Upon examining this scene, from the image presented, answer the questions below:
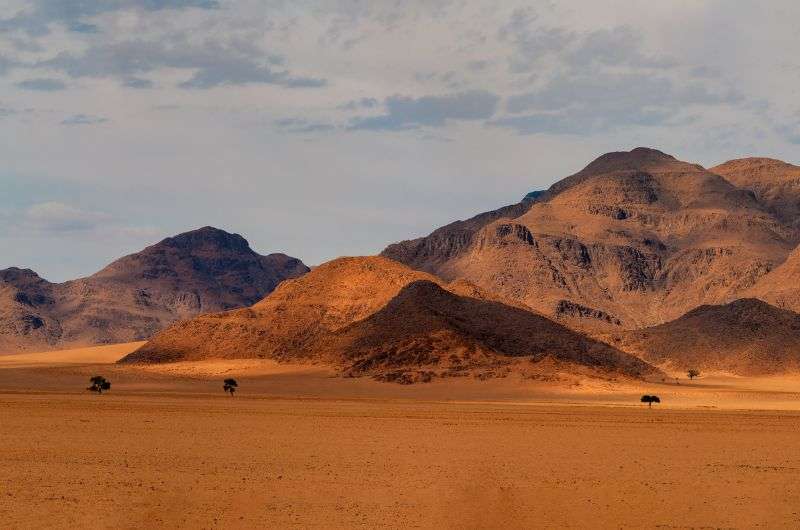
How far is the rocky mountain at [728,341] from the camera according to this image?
13925 centimetres

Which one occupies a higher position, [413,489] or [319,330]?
[319,330]

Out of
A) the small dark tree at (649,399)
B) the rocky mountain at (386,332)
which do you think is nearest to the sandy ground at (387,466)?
the small dark tree at (649,399)

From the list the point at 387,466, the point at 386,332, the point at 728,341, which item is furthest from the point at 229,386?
the point at 728,341

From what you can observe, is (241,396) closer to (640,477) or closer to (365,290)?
(640,477)

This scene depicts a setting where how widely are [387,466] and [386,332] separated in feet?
245

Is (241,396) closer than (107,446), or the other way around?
(107,446)

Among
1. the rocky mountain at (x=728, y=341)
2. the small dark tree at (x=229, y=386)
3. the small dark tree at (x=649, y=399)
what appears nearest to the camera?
the small dark tree at (x=649, y=399)

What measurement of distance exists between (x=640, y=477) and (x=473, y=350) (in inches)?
2651

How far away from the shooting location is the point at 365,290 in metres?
132

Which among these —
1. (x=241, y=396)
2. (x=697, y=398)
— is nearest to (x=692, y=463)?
(x=241, y=396)

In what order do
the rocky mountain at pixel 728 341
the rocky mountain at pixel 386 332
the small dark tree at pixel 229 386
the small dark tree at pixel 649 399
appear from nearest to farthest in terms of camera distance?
the small dark tree at pixel 649 399
the small dark tree at pixel 229 386
the rocky mountain at pixel 386 332
the rocky mountain at pixel 728 341

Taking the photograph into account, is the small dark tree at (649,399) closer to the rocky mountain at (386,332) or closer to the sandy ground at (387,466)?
the sandy ground at (387,466)

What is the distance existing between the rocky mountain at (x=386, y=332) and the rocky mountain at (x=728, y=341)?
25287 mm

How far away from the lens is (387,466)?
33031 mm
